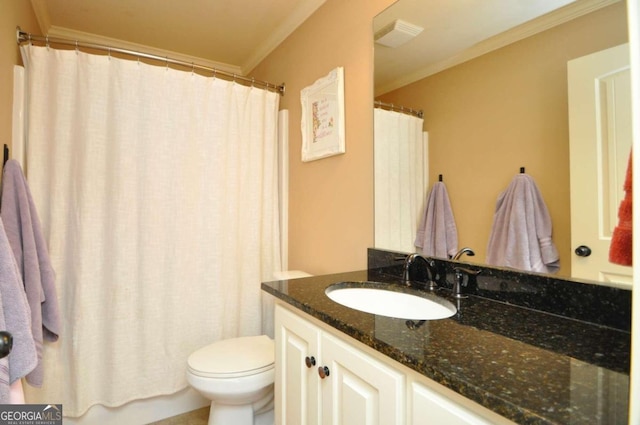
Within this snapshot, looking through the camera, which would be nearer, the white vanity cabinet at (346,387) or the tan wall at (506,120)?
the white vanity cabinet at (346,387)

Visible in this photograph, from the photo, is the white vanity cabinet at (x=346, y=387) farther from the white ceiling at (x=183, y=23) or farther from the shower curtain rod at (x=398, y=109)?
the white ceiling at (x=183, y=23)

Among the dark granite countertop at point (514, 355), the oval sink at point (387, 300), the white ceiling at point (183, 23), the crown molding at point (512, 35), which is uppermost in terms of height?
the white ceiling at point (183, 23)

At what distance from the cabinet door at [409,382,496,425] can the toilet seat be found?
3.27 feet

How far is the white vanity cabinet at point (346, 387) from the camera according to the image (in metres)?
0.62

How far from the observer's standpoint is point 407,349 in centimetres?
68

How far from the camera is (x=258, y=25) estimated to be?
7.33 feet

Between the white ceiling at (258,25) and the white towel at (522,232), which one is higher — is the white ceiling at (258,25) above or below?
above

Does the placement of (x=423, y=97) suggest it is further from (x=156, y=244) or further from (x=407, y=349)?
(x=156, y=244)

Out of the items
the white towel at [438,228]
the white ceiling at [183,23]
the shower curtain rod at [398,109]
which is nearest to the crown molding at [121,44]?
the white ceiling at [183,23]

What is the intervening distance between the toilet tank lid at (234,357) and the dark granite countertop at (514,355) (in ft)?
2.31

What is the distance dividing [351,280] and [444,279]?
35 cm

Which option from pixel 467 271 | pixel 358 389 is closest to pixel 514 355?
pixel 358 389

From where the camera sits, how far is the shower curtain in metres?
1.38

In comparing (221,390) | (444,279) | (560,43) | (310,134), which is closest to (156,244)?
(221,390)
